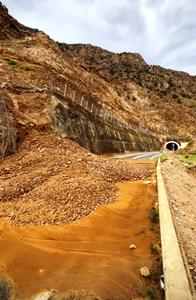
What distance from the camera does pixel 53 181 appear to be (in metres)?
11.6

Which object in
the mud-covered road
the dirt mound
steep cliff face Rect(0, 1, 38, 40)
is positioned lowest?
the mud-covered road

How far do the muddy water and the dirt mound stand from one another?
59cm

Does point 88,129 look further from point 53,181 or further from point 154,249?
point 154,249

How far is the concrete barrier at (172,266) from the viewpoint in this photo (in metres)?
4.98

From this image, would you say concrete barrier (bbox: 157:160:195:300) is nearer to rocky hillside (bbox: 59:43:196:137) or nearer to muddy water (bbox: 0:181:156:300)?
muddy water (bbox: 0:181:156:300)

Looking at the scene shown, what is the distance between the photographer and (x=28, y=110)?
742 inches

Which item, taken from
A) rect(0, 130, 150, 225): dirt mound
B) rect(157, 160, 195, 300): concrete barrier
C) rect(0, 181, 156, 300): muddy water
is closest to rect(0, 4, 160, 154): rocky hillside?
rect(0, 130, 150, 225): dirt mound

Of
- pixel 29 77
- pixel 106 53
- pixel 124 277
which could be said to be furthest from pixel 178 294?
pixel 106 53

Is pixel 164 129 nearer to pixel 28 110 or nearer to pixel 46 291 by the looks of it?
pixel 28 110

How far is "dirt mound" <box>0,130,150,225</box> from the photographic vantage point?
9.44m

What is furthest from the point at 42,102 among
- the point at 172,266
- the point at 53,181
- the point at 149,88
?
the point at 149,88

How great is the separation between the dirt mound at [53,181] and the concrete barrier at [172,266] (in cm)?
262

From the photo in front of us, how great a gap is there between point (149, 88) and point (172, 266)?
8984 centimetres

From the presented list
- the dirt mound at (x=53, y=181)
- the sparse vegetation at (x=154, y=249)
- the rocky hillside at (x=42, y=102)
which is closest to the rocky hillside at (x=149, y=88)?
the rocky hillside at (x=42, y=102)
